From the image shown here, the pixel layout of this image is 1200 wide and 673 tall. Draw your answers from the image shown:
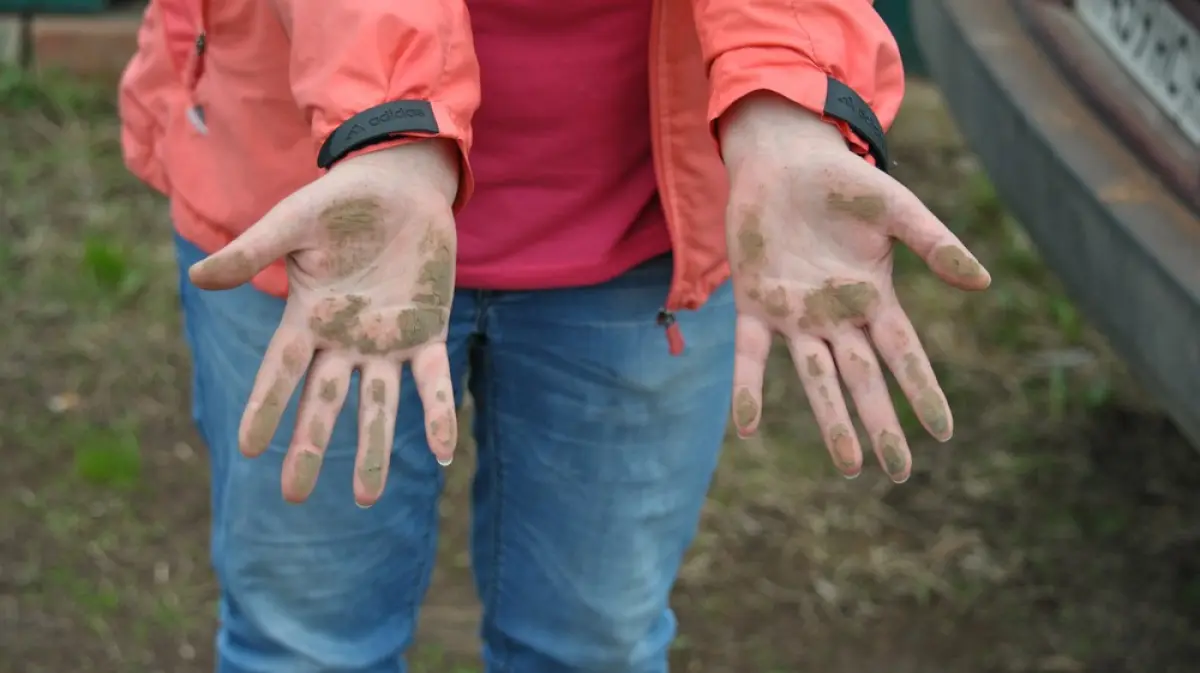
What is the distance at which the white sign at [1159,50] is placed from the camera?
6.05ft

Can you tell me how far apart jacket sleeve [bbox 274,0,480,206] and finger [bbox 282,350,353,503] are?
177mm

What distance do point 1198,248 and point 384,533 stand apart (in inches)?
40.8

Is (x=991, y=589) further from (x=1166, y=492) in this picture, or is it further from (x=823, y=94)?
(x=823, y=94)

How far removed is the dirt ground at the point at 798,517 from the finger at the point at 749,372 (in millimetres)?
1246

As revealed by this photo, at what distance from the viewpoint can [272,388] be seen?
Result: 107 centimetres

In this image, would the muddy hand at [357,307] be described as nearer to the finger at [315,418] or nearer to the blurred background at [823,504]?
the finger at [315,418]

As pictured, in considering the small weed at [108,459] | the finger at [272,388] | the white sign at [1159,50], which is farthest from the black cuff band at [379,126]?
the small weed at [108,459]

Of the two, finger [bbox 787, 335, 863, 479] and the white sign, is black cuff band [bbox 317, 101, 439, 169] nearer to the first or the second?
finger [bbox 787, 335, 863, 479]

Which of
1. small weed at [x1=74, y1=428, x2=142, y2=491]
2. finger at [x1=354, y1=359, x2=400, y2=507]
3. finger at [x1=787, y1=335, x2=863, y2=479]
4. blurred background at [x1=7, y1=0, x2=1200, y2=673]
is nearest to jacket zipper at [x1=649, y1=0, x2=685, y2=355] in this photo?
finger at [x1=787, y1=335, x2=863, y2=479]

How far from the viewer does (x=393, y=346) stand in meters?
1.11

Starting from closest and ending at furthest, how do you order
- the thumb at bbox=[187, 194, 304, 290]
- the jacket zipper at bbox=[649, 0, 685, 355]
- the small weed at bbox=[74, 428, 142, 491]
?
the thumb at bbox=[187, 194, 304, 290] < the jacket zipper at bbox=[649, 0, 685, 355] < the small weed at bbox=[74, 428, 142, 491]

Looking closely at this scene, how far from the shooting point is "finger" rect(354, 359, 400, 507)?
1071 millimetres

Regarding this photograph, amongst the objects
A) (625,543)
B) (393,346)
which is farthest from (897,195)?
(625,543)

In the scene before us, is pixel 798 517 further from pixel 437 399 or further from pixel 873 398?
pixel 437 399
